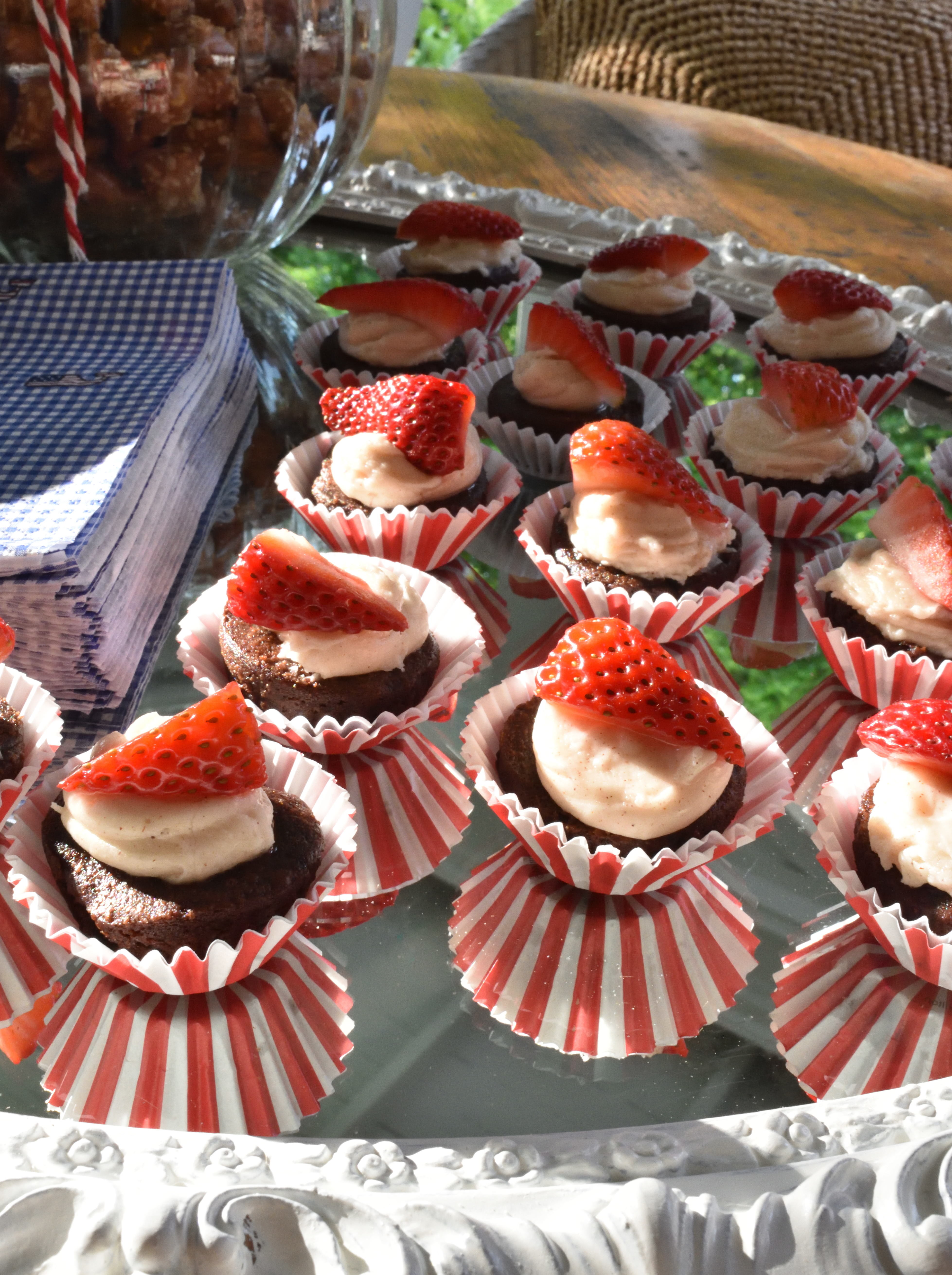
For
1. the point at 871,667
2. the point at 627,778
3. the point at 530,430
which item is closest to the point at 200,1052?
the point at 627,778

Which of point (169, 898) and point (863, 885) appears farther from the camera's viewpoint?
point (863, 885)

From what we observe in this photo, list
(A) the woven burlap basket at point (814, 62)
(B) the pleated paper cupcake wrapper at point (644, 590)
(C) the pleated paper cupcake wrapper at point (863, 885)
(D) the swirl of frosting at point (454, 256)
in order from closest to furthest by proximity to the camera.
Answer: (C) the pleated paper cupcake wrapper at point (863, 885) < (B) the pleated paper cupcake wrapper at point (644, 590) < (D) the swirl of frosting at point (454, 256) < (A) the woven burlap basket at point (814, 62)

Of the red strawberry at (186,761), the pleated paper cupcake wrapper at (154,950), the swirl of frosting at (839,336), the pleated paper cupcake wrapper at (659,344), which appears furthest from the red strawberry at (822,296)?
the red strawberry at (186,761)

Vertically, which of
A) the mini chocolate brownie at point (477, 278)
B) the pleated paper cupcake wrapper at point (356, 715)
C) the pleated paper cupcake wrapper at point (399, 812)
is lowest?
the pleated paper cupcake wrapper at point (399, 812)

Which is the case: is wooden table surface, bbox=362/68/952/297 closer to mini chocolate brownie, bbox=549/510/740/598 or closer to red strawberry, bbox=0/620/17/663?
mini chocolate brownie, bbox=549/510/740/598

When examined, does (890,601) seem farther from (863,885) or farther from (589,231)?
(589,231)

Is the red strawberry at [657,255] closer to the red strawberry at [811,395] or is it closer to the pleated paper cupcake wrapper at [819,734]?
the red strawberry at [811,395]

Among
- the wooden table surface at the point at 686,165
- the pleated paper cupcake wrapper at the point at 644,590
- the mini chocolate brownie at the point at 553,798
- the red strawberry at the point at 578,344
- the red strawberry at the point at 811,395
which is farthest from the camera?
the wooden table surface at the point at 686,165

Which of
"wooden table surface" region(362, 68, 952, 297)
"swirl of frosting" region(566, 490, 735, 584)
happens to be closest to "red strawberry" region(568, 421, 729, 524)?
"swirl of frosting" region(566, 490, 735, 584)
